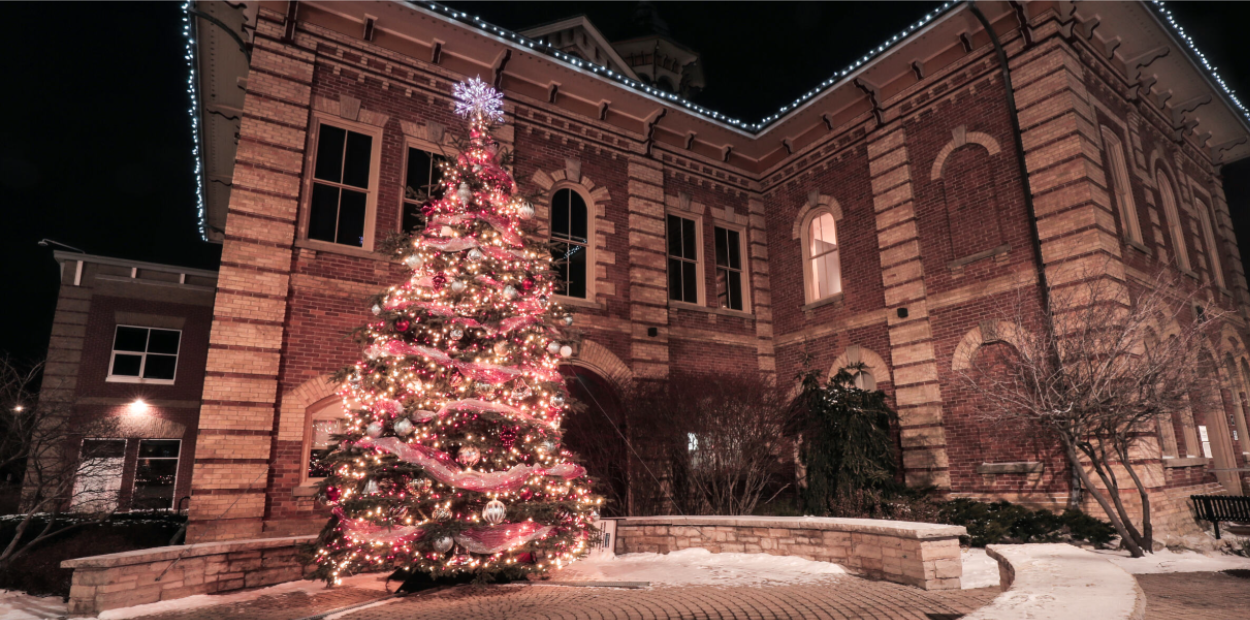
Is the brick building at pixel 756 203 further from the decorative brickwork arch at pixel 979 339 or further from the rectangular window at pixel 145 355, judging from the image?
the rectangular window at pixel 145 355

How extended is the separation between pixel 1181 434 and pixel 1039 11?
784cm

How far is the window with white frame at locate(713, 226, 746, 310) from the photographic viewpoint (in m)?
15.8

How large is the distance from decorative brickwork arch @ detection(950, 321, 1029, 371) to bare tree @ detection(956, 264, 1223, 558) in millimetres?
96

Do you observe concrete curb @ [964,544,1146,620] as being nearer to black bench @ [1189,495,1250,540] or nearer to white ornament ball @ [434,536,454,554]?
white ornament ball @ [434,536,454,554]

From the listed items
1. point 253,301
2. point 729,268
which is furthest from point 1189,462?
point 253,301

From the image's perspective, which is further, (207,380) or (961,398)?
(961,398)

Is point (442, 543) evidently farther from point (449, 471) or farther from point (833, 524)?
point (833, 524)

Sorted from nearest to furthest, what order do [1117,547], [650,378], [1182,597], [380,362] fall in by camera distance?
[1182,597]
[380,362]
[1117,547]
[650,378]

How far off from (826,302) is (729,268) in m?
2.53

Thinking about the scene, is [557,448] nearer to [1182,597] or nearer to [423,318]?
[423,318]

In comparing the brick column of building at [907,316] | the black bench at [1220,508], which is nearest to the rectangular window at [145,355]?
the brick column of building at [907,316]

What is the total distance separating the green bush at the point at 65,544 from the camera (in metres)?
8.54

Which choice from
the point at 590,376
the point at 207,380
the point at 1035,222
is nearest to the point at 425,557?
the point at 207,380

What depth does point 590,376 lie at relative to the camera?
13.3m
